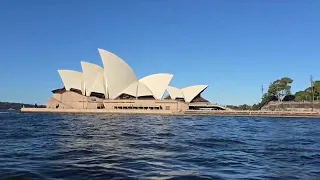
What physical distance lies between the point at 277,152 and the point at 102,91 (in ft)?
267

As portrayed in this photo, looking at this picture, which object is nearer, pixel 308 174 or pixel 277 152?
pixel 308 174

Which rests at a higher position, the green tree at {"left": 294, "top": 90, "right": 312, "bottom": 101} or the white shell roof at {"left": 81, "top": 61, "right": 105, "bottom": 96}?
the white shell roof at {"left": 81, "top": 61, "right": 105, "bottom": 96}

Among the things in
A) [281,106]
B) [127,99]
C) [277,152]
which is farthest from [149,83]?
[277,152]

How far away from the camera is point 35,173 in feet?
Answer: 21.8

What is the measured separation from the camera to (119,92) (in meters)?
89.1

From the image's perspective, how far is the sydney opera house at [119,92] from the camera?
8619 centimetres

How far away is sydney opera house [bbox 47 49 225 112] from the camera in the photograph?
3393 inches

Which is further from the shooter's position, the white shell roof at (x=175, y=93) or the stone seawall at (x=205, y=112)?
the white shell roof at (x=175, y=93)

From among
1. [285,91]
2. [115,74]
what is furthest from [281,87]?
[115,74]

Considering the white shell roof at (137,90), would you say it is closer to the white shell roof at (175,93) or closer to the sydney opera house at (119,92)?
the sydney opera house at (119,92)

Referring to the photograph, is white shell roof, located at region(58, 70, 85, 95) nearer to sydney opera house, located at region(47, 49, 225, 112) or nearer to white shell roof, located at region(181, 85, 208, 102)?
sydney opera house, located at region(47, 49, 225, 112)

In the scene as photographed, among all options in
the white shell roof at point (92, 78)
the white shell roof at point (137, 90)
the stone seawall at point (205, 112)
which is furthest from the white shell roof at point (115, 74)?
the stone seawall at point (205, 112)

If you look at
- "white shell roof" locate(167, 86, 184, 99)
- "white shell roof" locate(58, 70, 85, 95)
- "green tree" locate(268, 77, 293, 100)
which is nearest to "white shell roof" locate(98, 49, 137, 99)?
"white shell roof" locate(58, 70, 85, 95)

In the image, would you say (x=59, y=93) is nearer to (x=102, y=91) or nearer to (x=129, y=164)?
(x=102, y=91)
